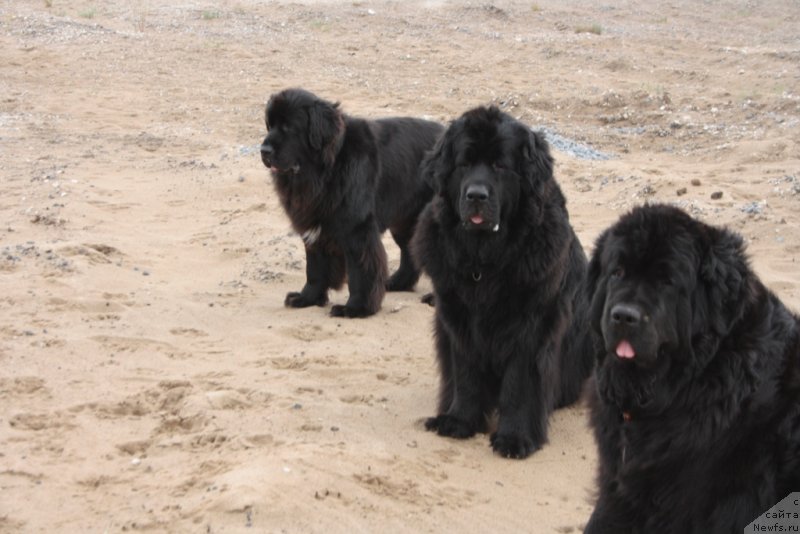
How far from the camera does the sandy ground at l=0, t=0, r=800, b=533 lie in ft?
15.3

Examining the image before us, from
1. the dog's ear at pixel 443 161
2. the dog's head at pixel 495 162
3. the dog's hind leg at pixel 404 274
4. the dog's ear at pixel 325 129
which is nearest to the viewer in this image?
the dog's head at pixel 495 162

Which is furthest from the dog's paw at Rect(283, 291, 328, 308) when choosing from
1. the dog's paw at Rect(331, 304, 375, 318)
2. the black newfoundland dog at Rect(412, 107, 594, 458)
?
the black newfoundland dog at Rect(412, 107, 594, 458)

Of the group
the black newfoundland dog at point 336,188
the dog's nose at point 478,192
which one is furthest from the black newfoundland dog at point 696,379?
the black newfoundland dog at point 336,188

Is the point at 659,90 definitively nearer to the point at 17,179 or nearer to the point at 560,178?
the point at 560,178

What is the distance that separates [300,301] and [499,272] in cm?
298

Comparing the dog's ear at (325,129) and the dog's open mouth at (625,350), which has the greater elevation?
the dog's ear at (325,129)

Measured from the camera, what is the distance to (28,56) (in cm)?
1756

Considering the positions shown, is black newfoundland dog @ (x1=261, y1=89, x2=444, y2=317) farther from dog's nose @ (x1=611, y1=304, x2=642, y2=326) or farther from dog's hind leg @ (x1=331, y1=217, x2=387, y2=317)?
dog's nose @ (x1=611, y1=304, x2=642, y2=326)

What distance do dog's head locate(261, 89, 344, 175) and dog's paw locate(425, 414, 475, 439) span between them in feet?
9.82

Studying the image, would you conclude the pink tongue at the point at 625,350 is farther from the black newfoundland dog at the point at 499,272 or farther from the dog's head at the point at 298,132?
the dog's head at the point at 298,132

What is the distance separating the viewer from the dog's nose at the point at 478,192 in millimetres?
5148

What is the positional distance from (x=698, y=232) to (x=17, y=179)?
364 inches

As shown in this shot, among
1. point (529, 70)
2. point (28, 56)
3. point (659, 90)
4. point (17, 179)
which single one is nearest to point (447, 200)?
point (17, 179)

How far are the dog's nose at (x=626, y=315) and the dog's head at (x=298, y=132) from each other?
15.1 feet
